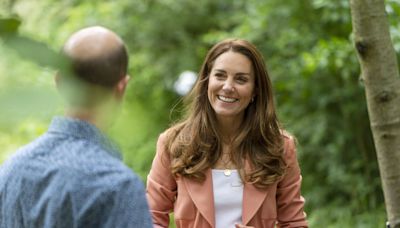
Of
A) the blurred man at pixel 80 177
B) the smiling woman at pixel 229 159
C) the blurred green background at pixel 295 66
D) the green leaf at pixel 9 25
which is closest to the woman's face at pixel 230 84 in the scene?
the smiling woman at pixel 229 159

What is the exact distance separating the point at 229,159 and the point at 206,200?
0.23 m

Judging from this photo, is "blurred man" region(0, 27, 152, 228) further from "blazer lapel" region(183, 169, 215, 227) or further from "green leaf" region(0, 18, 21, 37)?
"blazer lapel" region(183, 169, 215, 227)

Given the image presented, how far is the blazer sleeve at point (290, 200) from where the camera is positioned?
2.84 metres

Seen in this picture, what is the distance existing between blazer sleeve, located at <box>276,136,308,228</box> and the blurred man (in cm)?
144

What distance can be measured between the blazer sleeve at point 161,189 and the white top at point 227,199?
19 cm

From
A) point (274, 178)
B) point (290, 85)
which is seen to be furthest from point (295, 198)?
point (290, 85)

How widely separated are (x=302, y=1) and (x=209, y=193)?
487 cm

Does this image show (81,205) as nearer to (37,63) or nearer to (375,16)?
(37,63)

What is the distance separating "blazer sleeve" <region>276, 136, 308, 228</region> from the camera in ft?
9.30

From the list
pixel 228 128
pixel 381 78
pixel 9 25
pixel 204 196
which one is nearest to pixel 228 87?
pixel 228 128

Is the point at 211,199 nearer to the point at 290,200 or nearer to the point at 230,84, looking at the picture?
the point at 290,200

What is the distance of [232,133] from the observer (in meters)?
2.98

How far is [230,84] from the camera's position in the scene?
2.87m

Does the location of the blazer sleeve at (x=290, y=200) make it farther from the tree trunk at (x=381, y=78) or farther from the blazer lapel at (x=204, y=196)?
the tree trunk at (x=381, y=78)
